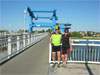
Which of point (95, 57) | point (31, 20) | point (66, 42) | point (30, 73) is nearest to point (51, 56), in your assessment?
point (66, 42)

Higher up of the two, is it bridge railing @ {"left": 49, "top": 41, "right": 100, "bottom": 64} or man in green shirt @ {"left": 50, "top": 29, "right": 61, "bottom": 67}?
man in green shirt @ {"left": 50, "top": 29, "right": 61, "bottom": 67}

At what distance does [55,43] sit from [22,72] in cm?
279

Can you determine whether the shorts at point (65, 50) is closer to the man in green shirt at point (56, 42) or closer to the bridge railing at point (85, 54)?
the man in green shirt at point (56, 42)

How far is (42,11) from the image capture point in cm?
6303

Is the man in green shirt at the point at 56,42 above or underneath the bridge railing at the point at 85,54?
above

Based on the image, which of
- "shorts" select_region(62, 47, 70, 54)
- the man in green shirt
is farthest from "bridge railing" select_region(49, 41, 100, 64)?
the man in green shirt

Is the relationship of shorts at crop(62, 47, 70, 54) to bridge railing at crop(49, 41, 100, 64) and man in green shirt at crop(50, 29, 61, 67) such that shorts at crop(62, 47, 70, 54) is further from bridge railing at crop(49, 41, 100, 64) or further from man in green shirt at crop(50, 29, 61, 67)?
bridge railing at crop(49, 41, 100, 64)

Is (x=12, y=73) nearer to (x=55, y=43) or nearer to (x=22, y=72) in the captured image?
(x=22, y=72)

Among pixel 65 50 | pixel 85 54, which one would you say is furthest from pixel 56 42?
pixel 85 54

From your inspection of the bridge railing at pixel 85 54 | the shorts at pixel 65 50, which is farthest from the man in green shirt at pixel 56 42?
the bridge railing at pixel 85 54

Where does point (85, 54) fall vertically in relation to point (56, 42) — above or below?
below

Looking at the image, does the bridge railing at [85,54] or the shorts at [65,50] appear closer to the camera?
the shorts at [65,50]

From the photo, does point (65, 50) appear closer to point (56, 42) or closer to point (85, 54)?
point (56, 42)

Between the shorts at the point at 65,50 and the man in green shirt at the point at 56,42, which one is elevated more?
the man in green shirt at the point at 56,42
